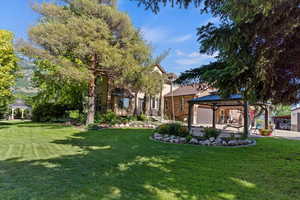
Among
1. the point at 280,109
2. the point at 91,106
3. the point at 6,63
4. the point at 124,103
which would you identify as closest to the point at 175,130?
the point at 91,106

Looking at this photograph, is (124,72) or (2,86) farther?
(124,72)

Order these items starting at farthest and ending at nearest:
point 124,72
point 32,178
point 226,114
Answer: point 226,114, point 124,72, point 32,178

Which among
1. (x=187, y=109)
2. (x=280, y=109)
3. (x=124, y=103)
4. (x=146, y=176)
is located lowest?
(x=146, y=176)

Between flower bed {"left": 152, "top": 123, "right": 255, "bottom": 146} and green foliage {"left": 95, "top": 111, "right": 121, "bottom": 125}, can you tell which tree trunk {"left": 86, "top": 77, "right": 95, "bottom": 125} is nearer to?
green foliage {"left": 95, "top": 111, "right": 121, "bottom": 125}

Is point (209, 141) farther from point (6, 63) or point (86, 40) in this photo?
point (6, 63)

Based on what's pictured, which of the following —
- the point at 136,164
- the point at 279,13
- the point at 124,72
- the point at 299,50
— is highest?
the point at 124,72

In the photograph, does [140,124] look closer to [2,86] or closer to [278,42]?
[2,86]

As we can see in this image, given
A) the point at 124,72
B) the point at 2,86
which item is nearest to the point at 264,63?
the point at 124,72

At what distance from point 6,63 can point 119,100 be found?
1094cm

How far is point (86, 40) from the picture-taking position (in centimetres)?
1266

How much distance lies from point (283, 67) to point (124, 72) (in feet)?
34.3

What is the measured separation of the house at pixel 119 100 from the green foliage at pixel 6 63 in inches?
265

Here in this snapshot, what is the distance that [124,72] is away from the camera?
13.6 meters

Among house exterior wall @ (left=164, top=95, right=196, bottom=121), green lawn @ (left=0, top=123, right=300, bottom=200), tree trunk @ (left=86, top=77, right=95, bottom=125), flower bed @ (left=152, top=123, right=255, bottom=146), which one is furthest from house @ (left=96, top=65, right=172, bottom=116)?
green lawn @ (left=0, top=123, right=300, bottom=200)
